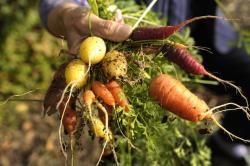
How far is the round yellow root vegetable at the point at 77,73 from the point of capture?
1558mm

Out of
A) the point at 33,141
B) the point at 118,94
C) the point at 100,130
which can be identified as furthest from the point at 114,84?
the point at 33,141

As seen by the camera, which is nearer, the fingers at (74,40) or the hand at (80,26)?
the hand at (80,26)

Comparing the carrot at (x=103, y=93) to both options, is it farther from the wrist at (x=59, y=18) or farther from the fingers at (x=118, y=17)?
the wrist at (x=59, y=18)

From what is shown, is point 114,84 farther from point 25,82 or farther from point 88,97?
point 25,82

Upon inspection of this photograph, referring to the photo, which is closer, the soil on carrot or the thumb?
the thumb

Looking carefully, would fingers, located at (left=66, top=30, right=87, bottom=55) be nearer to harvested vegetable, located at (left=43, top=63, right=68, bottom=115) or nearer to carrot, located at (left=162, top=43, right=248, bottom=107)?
harvested vegetable, located at (left=43, top=63, right=68, bottom=115)

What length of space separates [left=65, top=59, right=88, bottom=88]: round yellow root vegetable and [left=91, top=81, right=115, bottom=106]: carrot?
4cm

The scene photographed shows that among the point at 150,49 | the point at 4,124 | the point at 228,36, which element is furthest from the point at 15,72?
the point at 150,49

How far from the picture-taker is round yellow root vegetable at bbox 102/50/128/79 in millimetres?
1534

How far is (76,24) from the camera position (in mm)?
1732

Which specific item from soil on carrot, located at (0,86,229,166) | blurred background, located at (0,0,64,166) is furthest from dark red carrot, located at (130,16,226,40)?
blurred background, located at (0,0,64,166)

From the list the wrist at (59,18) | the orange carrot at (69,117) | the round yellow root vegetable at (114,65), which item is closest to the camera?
the round yellow root vegetable at (114,65)

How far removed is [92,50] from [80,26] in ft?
0.66

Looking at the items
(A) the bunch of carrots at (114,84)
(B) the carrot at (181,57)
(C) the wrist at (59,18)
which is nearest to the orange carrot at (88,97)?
(A) the bunch of carrots at (114,84)
